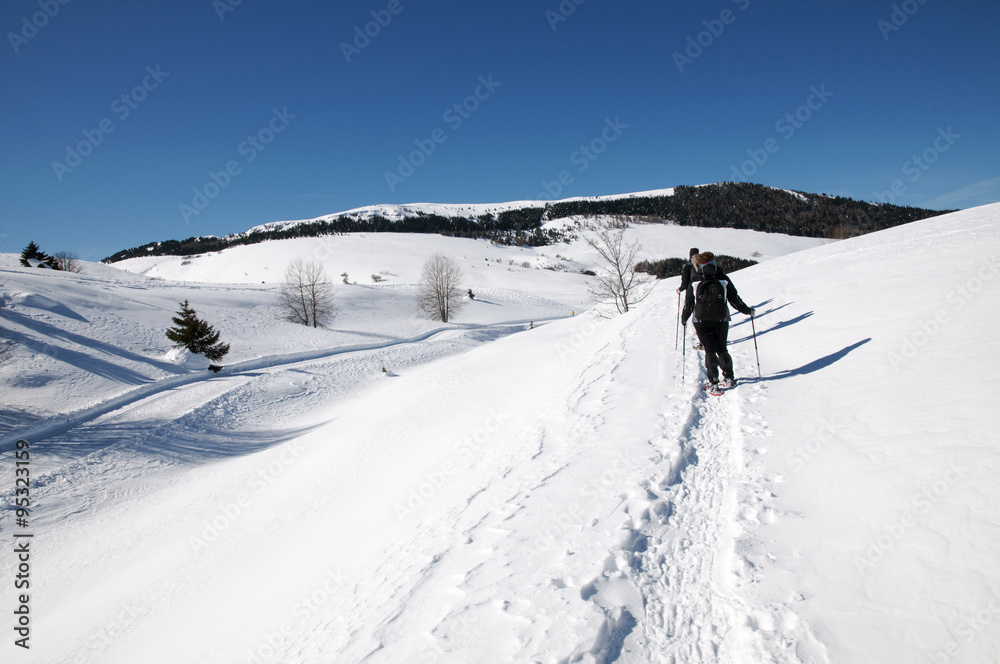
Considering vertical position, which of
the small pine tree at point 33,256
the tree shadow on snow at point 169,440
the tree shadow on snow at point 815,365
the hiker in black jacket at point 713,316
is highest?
the small pine tree at point 33,256

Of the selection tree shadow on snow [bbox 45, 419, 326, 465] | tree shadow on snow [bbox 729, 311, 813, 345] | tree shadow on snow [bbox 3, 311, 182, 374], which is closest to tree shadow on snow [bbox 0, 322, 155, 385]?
tree shadow on snow [bbox 3, 311, 182, 374]

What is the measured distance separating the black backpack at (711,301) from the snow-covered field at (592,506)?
1357 mm

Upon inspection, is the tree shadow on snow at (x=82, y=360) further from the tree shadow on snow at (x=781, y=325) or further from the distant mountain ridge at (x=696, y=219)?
the distant mountain ridge at (x=696, y=219)

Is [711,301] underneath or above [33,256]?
underneath

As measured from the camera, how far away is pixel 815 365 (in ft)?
24.3

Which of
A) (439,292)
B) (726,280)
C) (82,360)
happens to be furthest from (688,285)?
(439,292)

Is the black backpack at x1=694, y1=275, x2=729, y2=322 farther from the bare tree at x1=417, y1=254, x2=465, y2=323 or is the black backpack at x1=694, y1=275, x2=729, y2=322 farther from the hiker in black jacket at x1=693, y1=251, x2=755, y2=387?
the bare tree at x1=417, y1=254, x2=465, y2=323

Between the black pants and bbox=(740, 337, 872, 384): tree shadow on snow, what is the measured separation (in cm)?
67

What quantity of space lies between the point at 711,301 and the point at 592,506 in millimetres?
4571

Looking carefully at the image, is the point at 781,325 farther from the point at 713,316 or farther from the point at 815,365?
the point at 713,316

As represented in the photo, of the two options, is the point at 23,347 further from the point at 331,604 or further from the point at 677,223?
the point at 677,223

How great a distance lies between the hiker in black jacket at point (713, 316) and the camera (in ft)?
23.4

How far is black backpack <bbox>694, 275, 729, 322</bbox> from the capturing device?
23.4ft

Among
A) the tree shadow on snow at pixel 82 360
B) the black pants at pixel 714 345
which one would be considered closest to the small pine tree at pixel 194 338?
the tree shadow on snow at pixel 82 360
